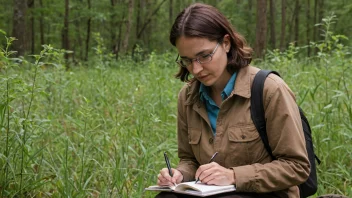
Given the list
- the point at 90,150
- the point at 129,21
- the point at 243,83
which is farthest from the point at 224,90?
the point at 129,21

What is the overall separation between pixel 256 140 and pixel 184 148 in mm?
524

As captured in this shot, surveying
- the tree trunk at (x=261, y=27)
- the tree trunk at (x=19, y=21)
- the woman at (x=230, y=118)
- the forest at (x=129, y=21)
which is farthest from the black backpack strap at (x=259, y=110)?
the tree trunk at (x=261, y=27)

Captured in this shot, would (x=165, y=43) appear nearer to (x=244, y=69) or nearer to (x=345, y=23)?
(x=345, y=23)

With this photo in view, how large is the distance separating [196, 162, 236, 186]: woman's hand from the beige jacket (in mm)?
31

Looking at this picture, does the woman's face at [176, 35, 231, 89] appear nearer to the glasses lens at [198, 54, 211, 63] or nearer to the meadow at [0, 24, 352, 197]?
the glasses lens at [198, 54, 211, 63]

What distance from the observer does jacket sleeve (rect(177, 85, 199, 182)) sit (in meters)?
2.37

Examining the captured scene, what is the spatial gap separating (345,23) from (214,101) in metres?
23.2

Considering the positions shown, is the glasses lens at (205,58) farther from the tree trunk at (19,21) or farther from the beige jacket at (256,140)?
the tree trunk at (19,21)

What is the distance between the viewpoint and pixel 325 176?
11.4 ft

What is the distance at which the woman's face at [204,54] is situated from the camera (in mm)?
2096

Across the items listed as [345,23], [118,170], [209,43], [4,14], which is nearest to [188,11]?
[209,43]

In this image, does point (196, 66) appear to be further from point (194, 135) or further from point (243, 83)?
point (194, 135)

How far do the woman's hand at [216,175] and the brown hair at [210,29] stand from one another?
0.52m

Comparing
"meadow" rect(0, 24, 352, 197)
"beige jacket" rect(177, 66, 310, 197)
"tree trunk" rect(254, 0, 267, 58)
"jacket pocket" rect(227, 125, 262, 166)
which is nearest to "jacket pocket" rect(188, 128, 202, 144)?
"beige jacket" rect(177, 66, 310, 197)
